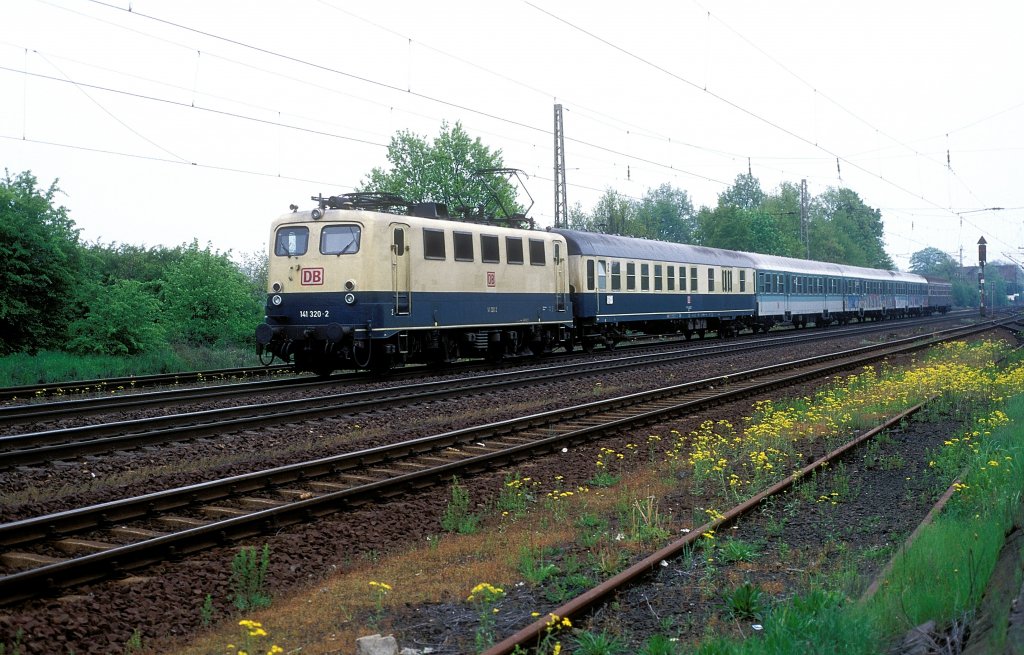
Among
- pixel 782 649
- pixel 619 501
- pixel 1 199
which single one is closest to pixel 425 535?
pixel 619 501

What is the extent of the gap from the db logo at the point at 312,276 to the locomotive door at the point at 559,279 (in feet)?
25.0

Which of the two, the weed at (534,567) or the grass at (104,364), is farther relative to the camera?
the grass at (104,364)

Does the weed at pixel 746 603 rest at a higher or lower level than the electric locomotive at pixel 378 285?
lower

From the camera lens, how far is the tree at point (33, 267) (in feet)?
69.6

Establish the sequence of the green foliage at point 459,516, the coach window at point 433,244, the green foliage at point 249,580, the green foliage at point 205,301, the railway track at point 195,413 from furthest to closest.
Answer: the green foliage at point 205,301 → the coach window at point 433,244 → the railway track at point 195,413 → the green foliage at point 459,516 → the green foliage at point 249,580

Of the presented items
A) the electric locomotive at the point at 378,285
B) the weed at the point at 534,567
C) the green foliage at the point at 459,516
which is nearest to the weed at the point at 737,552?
the weed at the point at 534,567

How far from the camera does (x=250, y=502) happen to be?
7.66m

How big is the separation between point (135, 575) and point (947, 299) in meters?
83.8

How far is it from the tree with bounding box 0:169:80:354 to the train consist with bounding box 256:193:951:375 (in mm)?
5463

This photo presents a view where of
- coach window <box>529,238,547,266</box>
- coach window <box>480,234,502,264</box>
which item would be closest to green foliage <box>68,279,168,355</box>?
coach window <box>480,234,502,264</box>

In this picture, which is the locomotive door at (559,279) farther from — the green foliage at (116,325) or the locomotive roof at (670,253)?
the green foliage at (116,325)

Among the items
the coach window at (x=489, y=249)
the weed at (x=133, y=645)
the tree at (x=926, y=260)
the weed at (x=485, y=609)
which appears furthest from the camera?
the tree at (x=926, y=260)

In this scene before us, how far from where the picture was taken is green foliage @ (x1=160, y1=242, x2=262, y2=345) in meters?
26.4

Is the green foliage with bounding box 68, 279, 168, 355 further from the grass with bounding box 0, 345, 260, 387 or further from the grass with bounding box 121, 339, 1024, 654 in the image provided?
the grass with bounding box 121, 339, 1024, 654
